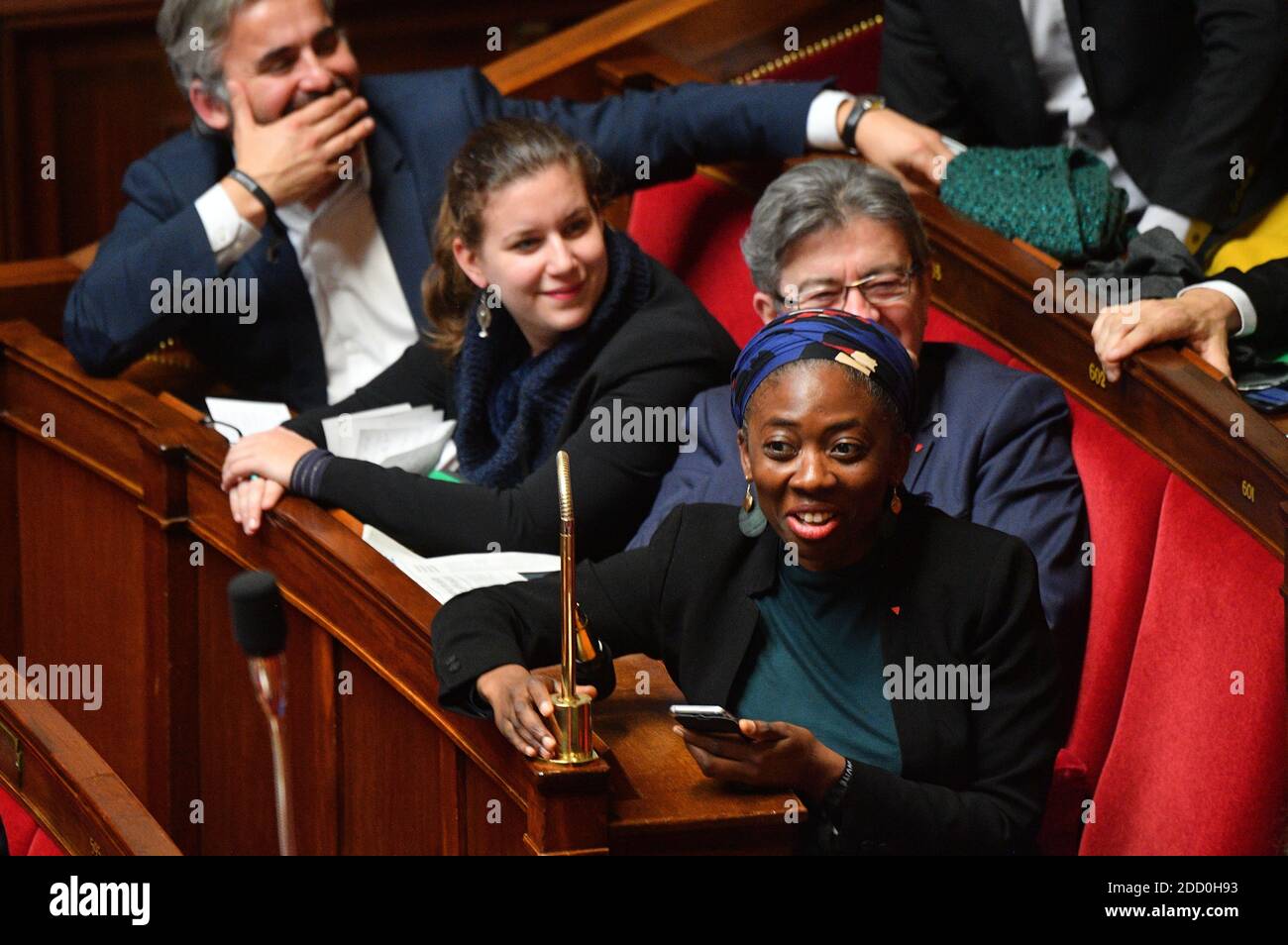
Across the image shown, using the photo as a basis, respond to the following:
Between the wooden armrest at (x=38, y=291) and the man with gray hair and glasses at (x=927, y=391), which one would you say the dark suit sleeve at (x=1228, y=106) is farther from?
the wooden armrest at (x=38, y=291)

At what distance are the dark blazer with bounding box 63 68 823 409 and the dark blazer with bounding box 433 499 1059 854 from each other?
112 centimetres

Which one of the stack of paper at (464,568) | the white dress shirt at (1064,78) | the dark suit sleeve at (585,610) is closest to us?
the dark suit sleeve at (585,610)

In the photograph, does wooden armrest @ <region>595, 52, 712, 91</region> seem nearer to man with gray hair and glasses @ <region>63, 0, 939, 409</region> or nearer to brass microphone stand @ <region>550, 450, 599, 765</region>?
man with gray hair and glasses @ <region>63, 0, 939, 409</region>

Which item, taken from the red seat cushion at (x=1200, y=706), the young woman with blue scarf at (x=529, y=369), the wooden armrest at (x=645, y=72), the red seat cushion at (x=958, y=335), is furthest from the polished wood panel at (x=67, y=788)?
the wooden armrest at (x=645, y=72)

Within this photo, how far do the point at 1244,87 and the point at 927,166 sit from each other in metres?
0.42

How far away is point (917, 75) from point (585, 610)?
127 cm

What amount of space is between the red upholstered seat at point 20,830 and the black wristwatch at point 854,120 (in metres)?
1.49

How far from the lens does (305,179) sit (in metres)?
2.87

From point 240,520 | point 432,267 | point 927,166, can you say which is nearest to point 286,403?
point 432,267

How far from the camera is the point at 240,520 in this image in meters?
2.37

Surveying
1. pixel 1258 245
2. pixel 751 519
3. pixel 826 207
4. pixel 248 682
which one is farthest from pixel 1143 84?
pixel 248 682

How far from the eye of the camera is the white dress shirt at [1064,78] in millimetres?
2637

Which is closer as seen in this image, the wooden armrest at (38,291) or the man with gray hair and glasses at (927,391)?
the man with gray hair and glasses at (927,391)

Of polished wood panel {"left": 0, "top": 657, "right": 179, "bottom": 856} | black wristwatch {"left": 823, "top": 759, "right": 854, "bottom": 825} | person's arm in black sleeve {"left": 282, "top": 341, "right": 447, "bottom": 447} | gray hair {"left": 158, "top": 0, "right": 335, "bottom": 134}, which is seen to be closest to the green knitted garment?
person's arm in black sleeve {"left": 282, "top": 341, "right": 447, "bottom": 447}
